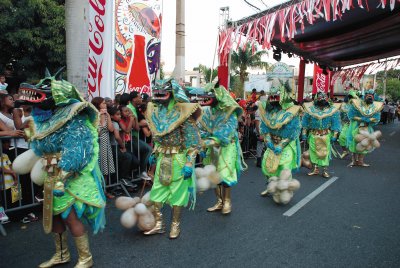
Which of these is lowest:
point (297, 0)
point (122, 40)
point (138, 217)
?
point (138, 217)

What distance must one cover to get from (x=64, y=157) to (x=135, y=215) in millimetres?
1333

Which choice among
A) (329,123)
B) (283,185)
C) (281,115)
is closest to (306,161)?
(329,123)

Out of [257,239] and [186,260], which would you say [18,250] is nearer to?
[186,260]

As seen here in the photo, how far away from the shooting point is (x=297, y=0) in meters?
8.00

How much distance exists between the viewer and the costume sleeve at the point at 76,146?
9.11 ft

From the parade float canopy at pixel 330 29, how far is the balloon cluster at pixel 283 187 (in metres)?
4.01

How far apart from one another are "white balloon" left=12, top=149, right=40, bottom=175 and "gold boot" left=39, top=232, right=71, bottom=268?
69cm

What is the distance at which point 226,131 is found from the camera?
14.6ft

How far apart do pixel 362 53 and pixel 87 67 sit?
13388 mm

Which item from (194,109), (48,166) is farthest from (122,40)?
(48,166)

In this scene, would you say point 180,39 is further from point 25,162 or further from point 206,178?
point 25,162

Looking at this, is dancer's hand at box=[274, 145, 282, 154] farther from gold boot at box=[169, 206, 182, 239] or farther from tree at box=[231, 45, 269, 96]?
tree at box=[231, 45, 269, 96]

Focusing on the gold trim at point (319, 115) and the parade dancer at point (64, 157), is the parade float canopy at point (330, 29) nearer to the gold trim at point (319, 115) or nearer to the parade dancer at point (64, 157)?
the gold trim at point (319, 115)

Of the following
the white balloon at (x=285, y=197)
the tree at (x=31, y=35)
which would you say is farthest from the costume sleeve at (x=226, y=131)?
the tree at (x=31, y=35)
